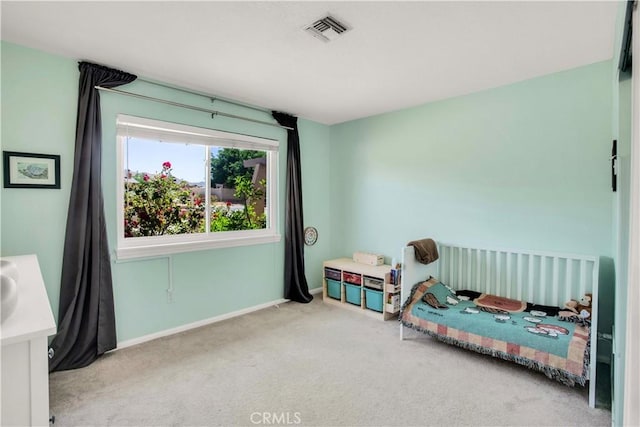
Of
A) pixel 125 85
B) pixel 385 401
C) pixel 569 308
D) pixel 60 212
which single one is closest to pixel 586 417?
pixel 569 308

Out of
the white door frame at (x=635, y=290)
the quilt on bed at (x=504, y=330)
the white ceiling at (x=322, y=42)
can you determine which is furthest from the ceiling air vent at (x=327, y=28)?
the quilt on bed at (x=504, y=330)

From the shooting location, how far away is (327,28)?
201 centimetres

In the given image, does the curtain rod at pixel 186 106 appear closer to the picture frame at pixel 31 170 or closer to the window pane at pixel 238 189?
the window pane at pixel 238 189

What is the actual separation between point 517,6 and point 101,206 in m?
3.19

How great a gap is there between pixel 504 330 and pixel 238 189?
115 inches

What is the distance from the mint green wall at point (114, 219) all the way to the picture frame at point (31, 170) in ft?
0.17

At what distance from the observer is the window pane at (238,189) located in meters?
3.51

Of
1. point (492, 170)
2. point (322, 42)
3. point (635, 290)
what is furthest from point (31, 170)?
point (492, 170)

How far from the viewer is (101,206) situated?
8.50ft

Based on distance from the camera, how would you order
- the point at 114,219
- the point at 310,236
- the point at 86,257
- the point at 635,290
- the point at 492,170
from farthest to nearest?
the point at 310,236
the point at 492,170
the point at 114,219
the point at 86,257
the point at 635,290

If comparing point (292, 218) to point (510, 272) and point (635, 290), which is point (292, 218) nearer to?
point (510, 272)

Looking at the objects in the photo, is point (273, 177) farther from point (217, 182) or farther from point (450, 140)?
point (450, 140)

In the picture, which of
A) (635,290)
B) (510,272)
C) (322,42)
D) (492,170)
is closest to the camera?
(635,290)

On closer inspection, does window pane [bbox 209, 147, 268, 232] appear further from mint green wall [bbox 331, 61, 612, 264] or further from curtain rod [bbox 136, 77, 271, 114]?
mint green wall [bbox 331, 61, 612, 264]
